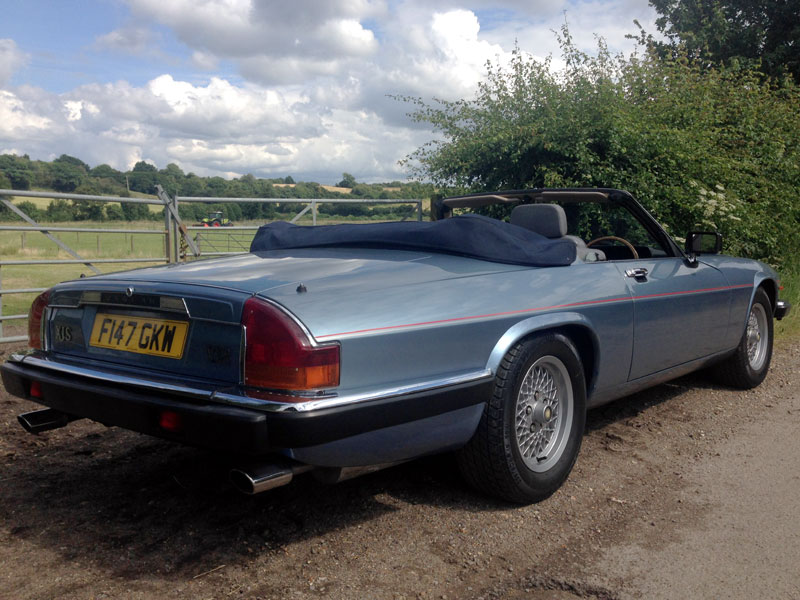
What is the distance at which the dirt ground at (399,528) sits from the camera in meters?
2.40

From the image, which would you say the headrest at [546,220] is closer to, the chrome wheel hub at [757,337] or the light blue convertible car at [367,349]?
the light blue convertible car at [367,349]

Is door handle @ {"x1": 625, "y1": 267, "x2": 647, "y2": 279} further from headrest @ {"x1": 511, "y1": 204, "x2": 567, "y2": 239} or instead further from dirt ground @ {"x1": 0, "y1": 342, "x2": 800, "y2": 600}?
dirt ground @ {"x1": 0, "y1": 342, "x2": 800, "y2": 600}

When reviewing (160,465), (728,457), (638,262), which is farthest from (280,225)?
(728,457)

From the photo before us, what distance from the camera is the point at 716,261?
187 inches

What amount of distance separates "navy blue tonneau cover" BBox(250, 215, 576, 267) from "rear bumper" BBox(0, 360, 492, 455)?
74 centimetres

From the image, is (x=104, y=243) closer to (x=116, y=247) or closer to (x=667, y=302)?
(x=116, y=247)

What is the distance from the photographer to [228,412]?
2297 mm

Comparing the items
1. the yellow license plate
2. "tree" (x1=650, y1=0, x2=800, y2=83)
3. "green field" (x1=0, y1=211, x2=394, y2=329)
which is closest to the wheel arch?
the yellow license plate

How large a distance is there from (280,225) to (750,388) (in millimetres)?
3679

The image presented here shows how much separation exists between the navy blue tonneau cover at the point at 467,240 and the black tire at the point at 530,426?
0.41 metres

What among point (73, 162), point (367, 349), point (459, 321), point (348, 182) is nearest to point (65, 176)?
point (73, 162)

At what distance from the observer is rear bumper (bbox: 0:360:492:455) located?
7.43 ft

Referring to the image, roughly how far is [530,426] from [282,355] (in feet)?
4.46

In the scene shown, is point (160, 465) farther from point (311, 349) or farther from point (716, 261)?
point (716, 261)
